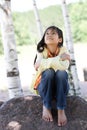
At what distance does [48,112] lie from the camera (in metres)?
4.77

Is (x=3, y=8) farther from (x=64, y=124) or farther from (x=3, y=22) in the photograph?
(x=64, y=124)

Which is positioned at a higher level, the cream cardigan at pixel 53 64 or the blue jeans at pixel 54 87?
the cream cardigan at pixel 53 64

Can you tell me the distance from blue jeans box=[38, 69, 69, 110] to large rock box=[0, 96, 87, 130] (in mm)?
236

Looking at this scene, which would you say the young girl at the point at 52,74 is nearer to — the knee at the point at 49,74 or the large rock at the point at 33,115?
the knee at the point at 49,74

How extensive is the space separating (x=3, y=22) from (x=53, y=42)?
1700 mm

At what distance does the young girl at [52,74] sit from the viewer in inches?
183

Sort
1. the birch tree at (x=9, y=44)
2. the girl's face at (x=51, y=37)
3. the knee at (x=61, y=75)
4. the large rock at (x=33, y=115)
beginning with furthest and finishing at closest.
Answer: the birch tree at (x=9, y=44) < the girl's face at (x=51, y=37) < the large rock at (x=33, y=115) < the knee at (x=61, y=75)

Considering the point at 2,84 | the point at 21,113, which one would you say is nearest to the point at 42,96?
the point at 21,113

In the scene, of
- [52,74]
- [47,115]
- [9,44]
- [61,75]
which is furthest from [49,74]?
[9,44]

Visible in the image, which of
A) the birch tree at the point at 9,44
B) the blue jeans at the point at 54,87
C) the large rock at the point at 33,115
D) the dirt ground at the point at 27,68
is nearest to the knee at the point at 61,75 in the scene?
the blue jeans at the point at 54,87

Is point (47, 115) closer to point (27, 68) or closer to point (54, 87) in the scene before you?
point (54, 87)

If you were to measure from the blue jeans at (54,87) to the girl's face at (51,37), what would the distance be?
17.5 inches

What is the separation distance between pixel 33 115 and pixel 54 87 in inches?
19.4

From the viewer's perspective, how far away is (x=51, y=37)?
16.3 feet
